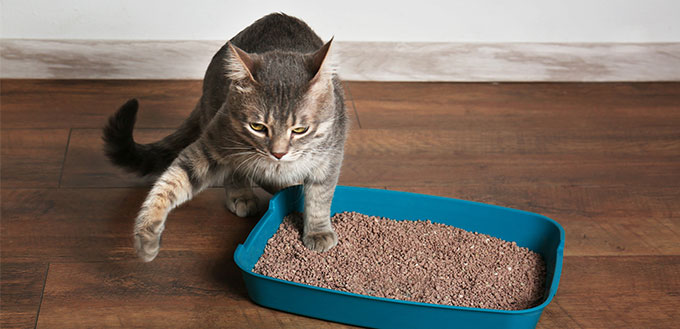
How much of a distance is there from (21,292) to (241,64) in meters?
0.75

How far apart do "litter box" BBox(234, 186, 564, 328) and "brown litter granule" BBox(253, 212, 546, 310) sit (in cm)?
3

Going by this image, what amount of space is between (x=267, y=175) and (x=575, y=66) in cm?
161

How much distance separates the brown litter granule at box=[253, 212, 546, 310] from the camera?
147cm

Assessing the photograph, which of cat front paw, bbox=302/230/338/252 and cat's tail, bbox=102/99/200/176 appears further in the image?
cat's tail, bbox=102/99/200/176

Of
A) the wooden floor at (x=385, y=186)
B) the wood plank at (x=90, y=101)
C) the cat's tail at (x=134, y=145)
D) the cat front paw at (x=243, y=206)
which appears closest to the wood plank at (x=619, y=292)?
Result: the wooden floor at (x=385, y=186)

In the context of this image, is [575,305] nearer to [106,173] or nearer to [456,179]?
[456,179]

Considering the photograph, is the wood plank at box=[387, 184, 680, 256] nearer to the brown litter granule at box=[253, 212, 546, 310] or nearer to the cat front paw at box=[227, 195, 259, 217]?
the brown litter granule at box=[253, 212, 546, 310]

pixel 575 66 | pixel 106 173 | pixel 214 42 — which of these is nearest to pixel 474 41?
pixel 575 66

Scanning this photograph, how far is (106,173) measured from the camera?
195 cm

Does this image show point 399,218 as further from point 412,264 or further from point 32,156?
point 32,156

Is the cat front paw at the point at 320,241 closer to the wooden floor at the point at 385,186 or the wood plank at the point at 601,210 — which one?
the wooden floor at the point at 385,186

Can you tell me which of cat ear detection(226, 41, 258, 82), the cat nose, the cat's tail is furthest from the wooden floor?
cat ear detection(226, 41, 258, 82)

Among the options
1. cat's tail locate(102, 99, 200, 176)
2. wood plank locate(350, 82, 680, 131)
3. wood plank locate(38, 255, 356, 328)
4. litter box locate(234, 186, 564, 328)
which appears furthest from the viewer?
wood plank locate(350, 82, 680, 131)

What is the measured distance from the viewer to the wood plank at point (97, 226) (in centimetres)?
164
